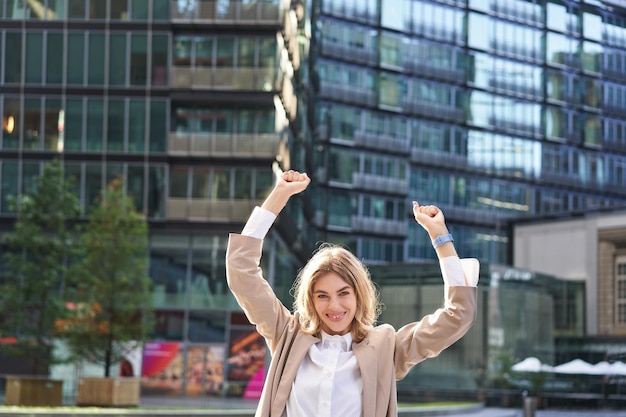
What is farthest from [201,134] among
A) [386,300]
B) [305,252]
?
[305,252]

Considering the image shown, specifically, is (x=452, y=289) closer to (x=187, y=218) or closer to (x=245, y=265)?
(x=245, y=265)

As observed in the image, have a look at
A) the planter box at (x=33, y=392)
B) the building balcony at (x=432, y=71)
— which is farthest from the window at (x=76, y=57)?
the building balcony at (x=432, y=71)

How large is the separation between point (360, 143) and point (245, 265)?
76430 millimetres

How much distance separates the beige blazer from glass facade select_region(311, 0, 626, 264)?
70328mm

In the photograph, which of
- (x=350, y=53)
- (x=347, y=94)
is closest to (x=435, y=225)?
(x=347, y=94)

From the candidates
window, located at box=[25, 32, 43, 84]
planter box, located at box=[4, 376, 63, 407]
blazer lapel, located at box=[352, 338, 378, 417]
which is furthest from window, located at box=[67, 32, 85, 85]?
blazer lapel, located at box=[352, 338, 378, 417]

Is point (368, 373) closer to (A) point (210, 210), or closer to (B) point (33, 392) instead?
(B) point (33, 392)

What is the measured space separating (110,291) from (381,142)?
150ft

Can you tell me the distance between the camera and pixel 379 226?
81.2 metres

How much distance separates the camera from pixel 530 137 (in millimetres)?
89312

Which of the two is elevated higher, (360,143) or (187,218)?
(360,143)

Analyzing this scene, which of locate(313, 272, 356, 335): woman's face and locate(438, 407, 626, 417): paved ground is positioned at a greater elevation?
locate(313, 272, 356, 335): woman's face

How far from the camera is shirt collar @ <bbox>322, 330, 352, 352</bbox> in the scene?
4766 mm

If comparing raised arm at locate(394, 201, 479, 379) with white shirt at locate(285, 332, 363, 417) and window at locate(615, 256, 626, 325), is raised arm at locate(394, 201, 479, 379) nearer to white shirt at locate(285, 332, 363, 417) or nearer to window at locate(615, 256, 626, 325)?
white shirt at locate(285, 332, 363, 417)
